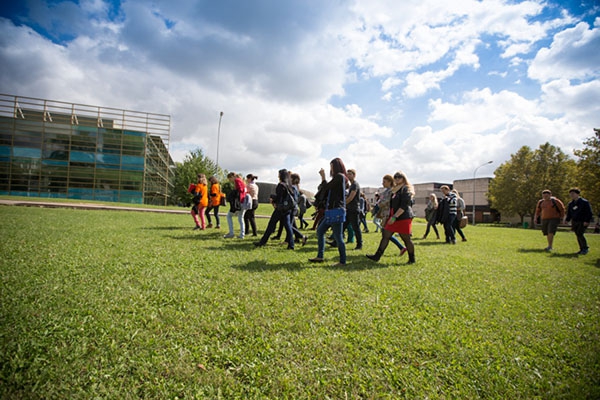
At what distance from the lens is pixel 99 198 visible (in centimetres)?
3706

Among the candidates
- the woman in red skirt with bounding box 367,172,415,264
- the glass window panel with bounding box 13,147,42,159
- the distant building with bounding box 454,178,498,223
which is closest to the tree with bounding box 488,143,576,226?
the distant building with bounding box 454,178,498,223

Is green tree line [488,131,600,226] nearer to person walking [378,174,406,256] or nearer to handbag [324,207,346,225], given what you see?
person walking [378,174,406,256]

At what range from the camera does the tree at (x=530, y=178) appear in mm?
37750

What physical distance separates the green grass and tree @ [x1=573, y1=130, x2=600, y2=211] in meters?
32.4

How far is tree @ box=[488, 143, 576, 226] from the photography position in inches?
1486

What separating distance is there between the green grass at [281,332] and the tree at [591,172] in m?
32.4

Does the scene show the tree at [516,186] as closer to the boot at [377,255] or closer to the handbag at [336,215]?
the boot at [377,255]

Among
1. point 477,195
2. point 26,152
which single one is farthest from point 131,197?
point 477,195

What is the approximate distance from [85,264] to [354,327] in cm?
464

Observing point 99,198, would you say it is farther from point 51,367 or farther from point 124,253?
point 51,367

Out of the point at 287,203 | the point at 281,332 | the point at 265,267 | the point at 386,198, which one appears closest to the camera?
the point at 281,332

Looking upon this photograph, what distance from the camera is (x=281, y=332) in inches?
105

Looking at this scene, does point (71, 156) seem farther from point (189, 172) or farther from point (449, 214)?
point (449, 214)

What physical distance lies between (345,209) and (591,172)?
3602cm
